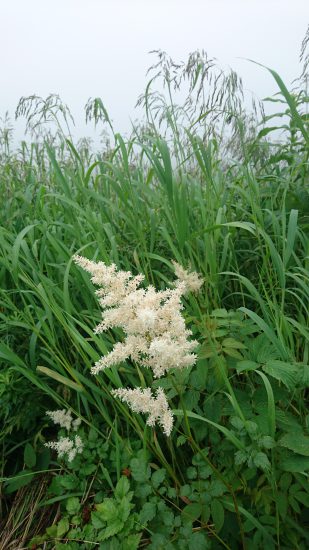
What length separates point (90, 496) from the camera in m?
1.75

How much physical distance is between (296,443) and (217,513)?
0.31 metres

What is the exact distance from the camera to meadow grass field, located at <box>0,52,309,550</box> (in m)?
1.31

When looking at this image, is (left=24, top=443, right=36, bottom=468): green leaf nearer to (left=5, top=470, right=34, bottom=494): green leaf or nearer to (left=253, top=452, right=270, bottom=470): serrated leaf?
(left=5, top=470, right=34, bottom=494): green leaf

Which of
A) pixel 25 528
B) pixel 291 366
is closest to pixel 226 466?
pixel 291 366

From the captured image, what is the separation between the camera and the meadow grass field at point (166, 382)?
131 cm

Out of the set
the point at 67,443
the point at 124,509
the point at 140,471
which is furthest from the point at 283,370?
the point at 67,443

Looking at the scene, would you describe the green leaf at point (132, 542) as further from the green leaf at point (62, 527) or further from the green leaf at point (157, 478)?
the green leaf at point (62, 527)

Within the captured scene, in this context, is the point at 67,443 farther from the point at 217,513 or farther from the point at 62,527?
the point at 217,513

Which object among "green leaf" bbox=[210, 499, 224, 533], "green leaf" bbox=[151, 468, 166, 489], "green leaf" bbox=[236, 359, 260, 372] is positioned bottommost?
"green leaf" bbox=[210, 499, 224, 533]

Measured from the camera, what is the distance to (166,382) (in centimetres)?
144

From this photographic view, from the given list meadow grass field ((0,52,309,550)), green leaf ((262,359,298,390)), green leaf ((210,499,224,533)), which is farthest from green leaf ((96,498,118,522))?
green leaf ((262,359,298,390))

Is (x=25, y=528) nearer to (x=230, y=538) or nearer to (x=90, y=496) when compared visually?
(x=90, y=496)

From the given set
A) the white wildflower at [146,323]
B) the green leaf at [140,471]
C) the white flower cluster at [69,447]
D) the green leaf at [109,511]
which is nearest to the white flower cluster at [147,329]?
the white wildflower at [146,323]

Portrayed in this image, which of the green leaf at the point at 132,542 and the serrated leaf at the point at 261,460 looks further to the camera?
the green leaf at the point at 132,542
